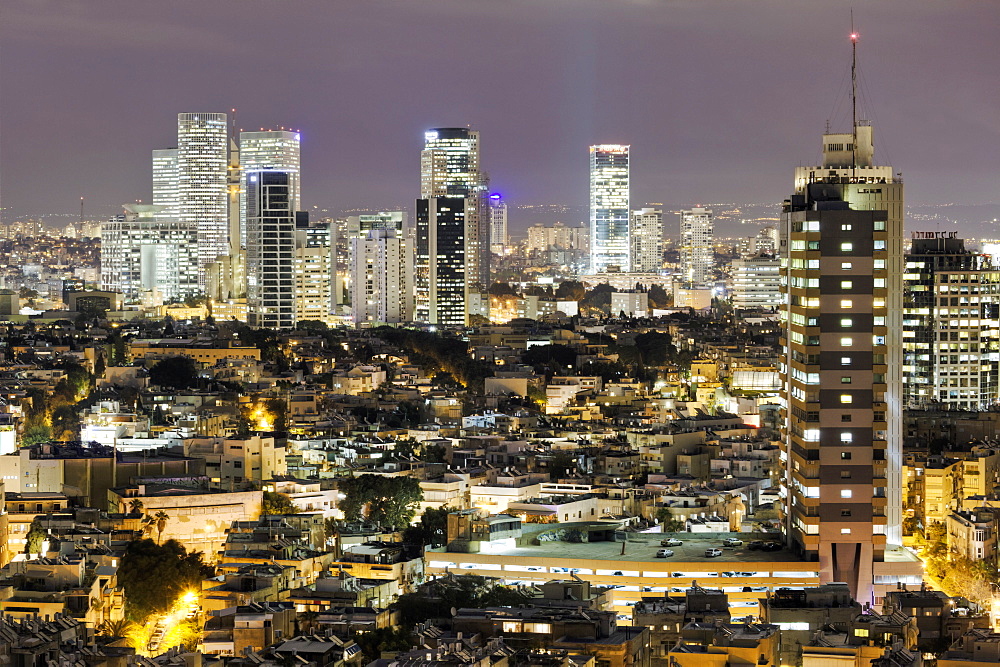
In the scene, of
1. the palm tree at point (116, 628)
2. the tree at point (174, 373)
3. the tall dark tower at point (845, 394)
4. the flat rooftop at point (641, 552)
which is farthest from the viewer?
the tree at point (174, 373)

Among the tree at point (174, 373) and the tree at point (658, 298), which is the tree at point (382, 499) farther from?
the tree at point (658, 298)

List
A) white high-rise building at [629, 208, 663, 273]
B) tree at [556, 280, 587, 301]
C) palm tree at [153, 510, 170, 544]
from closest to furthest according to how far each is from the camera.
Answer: palm tree at [153, 510, 170, 544] < tree at [556, 280, 587, 301] < white high-rise building at [629, 208, 663, 273]

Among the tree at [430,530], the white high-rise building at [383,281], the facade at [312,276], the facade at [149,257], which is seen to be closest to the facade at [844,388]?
the tree at [430,530]

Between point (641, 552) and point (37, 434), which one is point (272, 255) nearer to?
point (37, 434)

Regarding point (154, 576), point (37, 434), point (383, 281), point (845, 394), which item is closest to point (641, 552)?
point (845, 394)

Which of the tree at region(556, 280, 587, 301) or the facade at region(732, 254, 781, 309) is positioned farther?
the tree at region(556, 280, 587, 301)

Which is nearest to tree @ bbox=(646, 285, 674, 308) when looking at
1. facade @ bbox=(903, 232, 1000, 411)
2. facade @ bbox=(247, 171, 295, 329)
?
facade @ bbox=(247, 171, 295, 329)

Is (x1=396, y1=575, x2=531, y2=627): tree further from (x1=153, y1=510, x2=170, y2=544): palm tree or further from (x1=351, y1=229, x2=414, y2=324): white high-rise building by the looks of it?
(x1=351, y1=229, x2=414, y2=324): white high-rise building

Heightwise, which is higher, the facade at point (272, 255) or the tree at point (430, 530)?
the facade at point (272, 255)
